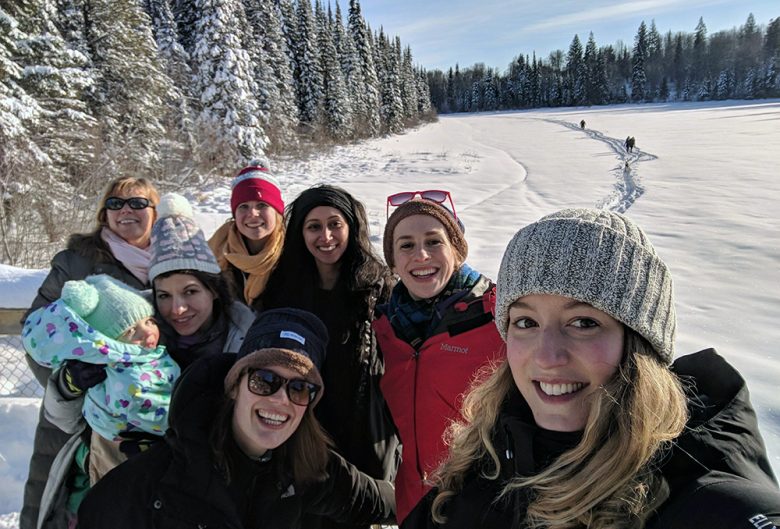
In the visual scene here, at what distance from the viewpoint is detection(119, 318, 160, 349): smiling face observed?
1.94m

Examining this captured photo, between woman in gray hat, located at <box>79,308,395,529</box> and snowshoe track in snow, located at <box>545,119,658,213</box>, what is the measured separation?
39.5 ft

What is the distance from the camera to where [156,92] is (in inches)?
723

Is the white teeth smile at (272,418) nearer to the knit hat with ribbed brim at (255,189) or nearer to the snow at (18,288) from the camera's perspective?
the knit hat with ribbed brim at (255,189)

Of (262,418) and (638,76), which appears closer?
(262,418)

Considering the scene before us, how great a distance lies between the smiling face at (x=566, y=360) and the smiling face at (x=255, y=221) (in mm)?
2662

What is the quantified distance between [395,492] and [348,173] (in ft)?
69.6

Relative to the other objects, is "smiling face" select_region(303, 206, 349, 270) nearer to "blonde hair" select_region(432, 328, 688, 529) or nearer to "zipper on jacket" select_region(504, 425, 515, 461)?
"zipper on jacket" select_region(504, 425, 515, 461)

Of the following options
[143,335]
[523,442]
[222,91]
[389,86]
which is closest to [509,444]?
[523,442]

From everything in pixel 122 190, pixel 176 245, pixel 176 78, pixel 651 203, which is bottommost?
pixel 651 203

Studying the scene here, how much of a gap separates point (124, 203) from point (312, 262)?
1.36 metres

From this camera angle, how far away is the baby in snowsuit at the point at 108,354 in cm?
174

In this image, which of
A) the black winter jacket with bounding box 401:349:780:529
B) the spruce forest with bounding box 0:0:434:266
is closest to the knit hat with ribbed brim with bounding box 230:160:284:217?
the black winter jacket with bounding box 401:349:780:529

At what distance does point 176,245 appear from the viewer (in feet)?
7.98

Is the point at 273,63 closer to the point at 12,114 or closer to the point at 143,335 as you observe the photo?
the point at 12,114
